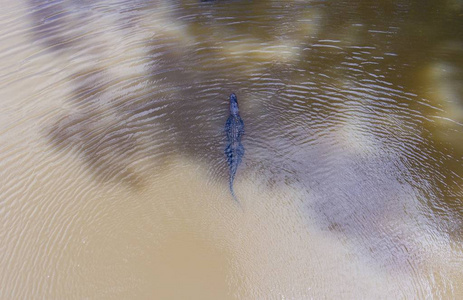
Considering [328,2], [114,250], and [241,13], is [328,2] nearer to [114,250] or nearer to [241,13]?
[241,13]

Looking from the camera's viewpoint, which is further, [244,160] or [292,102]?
[292,102]

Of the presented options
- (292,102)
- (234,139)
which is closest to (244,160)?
(234,139)

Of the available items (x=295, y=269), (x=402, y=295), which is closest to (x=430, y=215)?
(x=402, y=295)

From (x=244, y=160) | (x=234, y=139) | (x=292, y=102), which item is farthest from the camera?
(x=292, y=102)

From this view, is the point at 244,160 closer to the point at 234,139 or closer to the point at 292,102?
the point at 234,139

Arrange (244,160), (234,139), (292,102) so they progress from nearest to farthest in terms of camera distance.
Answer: (244,160)
(234,139)
(292,102)
